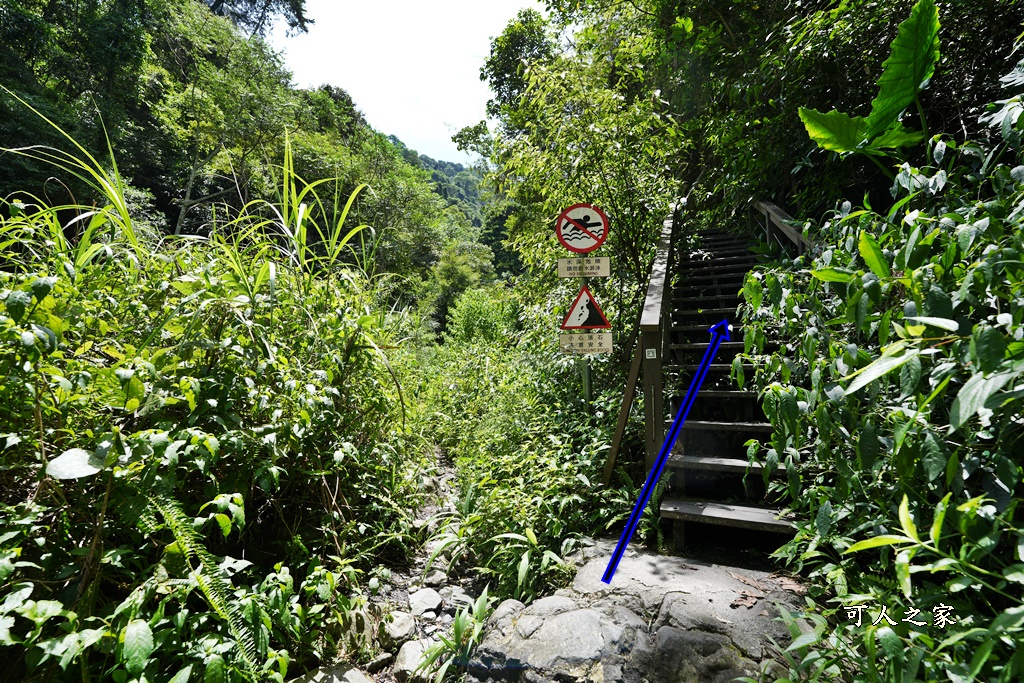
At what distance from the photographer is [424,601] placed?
2582mm

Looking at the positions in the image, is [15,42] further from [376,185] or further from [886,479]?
[886,479]

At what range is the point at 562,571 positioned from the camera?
8.54ft

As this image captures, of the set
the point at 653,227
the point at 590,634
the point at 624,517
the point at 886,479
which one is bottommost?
the point at 590,634

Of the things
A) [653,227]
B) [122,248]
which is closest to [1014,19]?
[653,227]

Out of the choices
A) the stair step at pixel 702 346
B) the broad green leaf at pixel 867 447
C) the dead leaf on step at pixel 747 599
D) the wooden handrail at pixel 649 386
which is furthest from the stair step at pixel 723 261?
the broad green leaf at pixel 867 447

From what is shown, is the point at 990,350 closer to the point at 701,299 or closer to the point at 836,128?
the point at 836,128

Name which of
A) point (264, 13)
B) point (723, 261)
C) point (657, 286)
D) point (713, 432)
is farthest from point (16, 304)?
point (264, 13)

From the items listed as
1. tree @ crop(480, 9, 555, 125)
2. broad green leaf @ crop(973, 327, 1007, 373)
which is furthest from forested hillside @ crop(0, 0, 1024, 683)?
tree @ crop(480, 9, 555, 125)

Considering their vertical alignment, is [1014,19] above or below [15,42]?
below

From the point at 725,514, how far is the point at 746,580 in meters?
0.38

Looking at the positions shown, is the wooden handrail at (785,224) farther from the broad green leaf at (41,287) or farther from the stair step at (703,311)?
the broad green leaf at (41,287)

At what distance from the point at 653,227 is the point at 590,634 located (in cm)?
375

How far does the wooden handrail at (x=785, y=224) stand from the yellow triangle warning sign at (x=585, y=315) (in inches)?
55.4

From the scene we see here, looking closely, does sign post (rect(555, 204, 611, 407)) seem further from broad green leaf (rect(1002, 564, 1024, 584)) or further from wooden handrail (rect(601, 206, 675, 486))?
broad green leaf (rect(1002, 564, 1024, 584))
